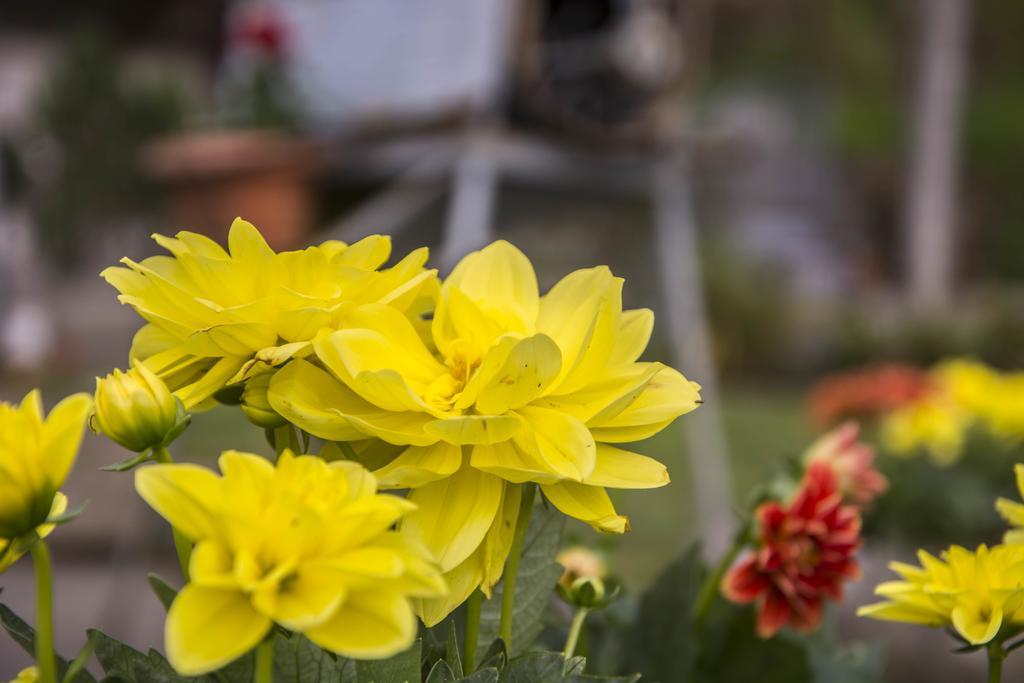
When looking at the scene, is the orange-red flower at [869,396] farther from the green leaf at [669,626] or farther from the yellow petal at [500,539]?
the yellow petal at [500,539]

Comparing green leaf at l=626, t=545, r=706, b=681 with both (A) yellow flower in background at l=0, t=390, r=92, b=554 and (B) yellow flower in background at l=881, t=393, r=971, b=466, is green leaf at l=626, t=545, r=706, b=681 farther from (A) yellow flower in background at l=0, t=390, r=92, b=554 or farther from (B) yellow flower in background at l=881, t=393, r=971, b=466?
(B) yellow flower in background at l=881, t=393, r=971, b=466

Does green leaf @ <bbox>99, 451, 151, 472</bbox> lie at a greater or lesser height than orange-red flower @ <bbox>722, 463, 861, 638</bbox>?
greater

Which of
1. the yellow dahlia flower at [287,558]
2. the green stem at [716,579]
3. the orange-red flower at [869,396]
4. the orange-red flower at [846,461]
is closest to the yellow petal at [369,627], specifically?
the yellow dahlia flower at [287,558]

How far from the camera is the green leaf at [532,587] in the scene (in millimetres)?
385

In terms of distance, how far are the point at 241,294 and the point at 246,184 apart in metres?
1.50

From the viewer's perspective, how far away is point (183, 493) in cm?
26

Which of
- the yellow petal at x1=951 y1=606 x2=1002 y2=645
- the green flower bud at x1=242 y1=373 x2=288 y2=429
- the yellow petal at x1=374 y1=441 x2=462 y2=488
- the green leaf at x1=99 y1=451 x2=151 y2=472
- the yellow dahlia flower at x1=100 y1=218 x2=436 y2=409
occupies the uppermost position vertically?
the yellow dahlia flower at x1=100 y1=218 x2=436 y2=409

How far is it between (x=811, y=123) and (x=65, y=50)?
577 cm

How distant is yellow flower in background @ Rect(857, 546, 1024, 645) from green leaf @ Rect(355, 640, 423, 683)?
0.16 m

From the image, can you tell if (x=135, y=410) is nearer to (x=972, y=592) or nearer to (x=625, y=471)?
(x=625, y=471)

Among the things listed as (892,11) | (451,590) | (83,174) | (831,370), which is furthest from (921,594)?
(892,11)

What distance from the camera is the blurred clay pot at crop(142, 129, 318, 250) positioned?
1.76 m

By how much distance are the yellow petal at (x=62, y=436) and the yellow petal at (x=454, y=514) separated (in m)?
0.09

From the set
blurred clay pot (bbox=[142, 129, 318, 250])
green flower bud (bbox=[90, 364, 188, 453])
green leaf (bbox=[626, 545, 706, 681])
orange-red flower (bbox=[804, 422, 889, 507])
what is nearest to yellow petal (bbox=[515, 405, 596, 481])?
green flower bud (bbox=[90, 364, 188, 453])
